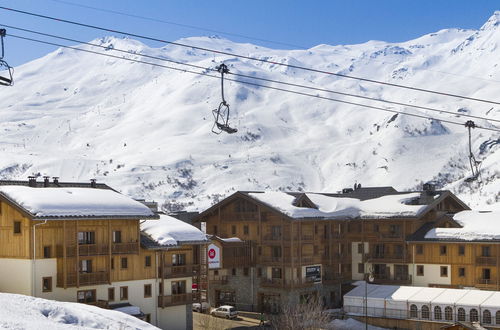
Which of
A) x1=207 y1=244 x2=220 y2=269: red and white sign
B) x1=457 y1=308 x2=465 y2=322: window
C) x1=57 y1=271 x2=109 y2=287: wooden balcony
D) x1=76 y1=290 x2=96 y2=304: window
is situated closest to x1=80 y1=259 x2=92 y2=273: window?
x1=57 y1=271 x2=109 y2=287: wooden balcony

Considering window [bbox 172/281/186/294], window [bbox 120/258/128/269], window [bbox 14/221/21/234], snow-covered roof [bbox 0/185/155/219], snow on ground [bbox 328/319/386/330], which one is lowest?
snow on ground [bbox 328/319/386/330]

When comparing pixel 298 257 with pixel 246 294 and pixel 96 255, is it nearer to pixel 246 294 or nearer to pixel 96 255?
pixel 246 294

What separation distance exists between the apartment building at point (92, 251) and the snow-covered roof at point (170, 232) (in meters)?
0.08

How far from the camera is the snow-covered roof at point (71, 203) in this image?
4788 cm

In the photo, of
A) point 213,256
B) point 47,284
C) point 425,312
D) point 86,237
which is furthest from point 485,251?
point 47,284

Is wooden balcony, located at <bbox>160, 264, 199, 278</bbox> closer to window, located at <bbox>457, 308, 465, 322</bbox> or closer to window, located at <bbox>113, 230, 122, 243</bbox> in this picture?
window, located at <bbox>113, 230, 122, 243</bbox>

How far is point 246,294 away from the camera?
72.4 metres

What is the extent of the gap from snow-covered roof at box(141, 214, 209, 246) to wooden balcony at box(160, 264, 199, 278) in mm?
2641

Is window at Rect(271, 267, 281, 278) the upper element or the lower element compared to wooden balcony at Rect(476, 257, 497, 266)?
lower

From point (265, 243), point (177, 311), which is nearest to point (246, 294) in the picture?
point (265, 243)

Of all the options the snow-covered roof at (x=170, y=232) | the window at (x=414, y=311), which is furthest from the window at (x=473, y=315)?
the snow-covered roof at (x=170, y=232)

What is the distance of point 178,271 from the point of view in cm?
5822

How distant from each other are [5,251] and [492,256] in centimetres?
4209

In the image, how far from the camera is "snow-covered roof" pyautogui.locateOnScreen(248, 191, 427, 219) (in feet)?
230
